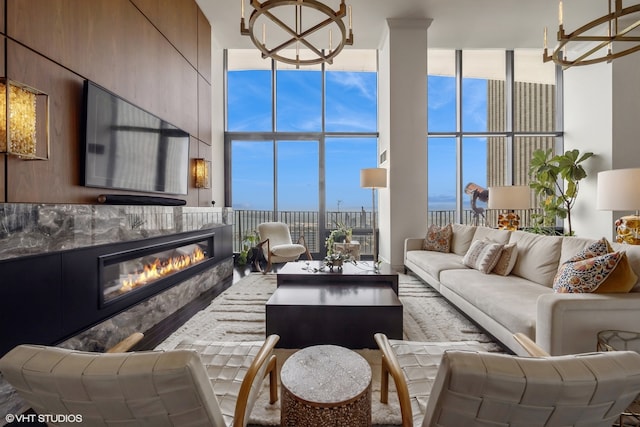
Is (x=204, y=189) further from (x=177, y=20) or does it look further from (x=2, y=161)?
(x=2, y=161)

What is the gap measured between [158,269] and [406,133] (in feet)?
13.5

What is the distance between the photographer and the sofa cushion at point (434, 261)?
137 inches

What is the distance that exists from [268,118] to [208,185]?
7.33 ft

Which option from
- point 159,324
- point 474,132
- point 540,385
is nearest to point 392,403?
point 540,385

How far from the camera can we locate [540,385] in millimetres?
745

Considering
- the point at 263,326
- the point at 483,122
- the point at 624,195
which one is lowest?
the point at 263,326

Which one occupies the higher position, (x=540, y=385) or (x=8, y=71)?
(x=8, y=71)

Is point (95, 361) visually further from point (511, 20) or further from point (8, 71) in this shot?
point (511, 20)

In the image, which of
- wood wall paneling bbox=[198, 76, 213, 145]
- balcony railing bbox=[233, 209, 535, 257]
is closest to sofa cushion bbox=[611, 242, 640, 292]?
balcony railing bbox=[233, 209, 535, 257]

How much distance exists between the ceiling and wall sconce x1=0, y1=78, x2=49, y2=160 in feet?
11.7

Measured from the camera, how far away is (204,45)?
4.66 metres

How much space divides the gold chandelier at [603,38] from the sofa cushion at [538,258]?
63.7 inches

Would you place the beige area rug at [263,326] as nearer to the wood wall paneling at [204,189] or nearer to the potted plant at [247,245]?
the wood wall paneling at [204,189]

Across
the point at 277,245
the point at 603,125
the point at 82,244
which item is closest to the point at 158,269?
the point at 82,244
